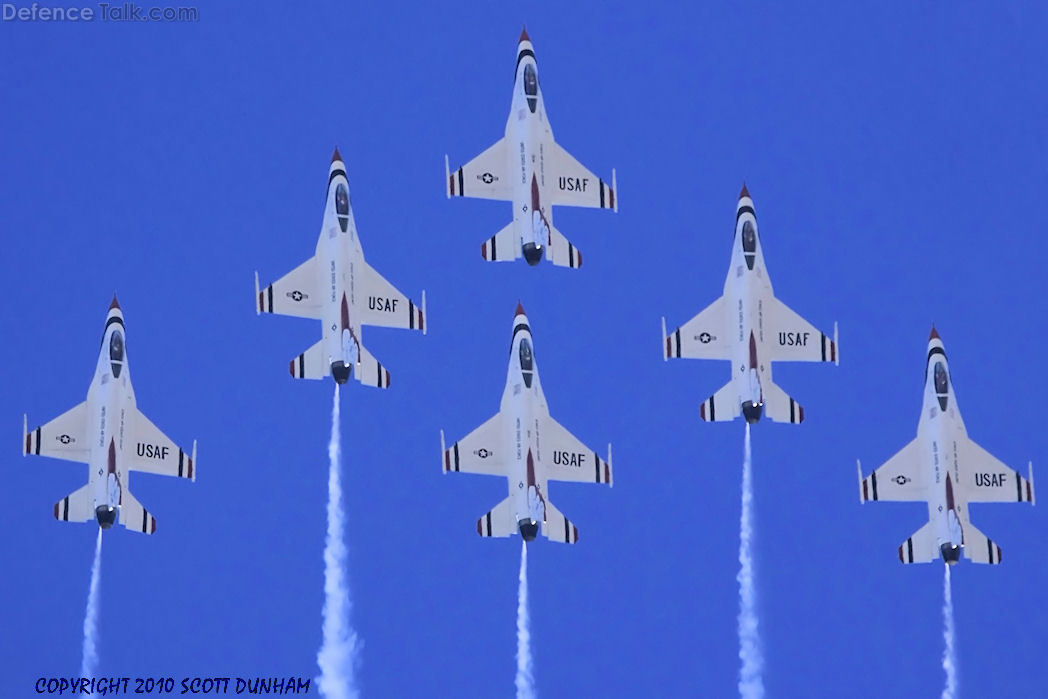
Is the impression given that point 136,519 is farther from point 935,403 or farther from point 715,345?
point 935,403

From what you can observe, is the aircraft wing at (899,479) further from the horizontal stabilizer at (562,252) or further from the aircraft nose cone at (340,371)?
the aircraft nose cone at (340,371)

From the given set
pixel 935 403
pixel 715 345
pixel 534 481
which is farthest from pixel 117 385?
pixel 935 403

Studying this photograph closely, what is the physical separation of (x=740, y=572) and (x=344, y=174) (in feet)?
40.9

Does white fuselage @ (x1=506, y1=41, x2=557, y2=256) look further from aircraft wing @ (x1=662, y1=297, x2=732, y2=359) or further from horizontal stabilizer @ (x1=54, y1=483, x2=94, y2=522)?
horizontal stabilizer @ (x1=54, y1=483, x2=94, y2=522)

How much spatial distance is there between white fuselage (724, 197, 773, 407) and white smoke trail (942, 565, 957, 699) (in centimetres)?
640

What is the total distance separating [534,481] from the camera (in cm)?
4659

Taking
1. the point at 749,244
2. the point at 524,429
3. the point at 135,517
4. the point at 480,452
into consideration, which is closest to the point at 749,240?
the point at 749,244

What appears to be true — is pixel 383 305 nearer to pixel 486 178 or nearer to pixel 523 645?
pixel 486 178

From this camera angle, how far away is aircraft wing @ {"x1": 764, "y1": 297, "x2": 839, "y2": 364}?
49094 mm

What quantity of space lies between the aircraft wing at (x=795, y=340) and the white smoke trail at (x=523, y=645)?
7080 mm

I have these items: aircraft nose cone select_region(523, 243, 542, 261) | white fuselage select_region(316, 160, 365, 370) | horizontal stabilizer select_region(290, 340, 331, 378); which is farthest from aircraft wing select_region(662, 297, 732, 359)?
horizontal stabilizer select_region(290, 340, 331, 378)

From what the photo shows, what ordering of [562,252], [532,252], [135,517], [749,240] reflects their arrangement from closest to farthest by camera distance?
1. [135,517]
2. [532,252]
3. [749,240]
4. [562,252]

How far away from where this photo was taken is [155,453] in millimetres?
48375

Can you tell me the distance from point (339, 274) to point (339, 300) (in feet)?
2.48
